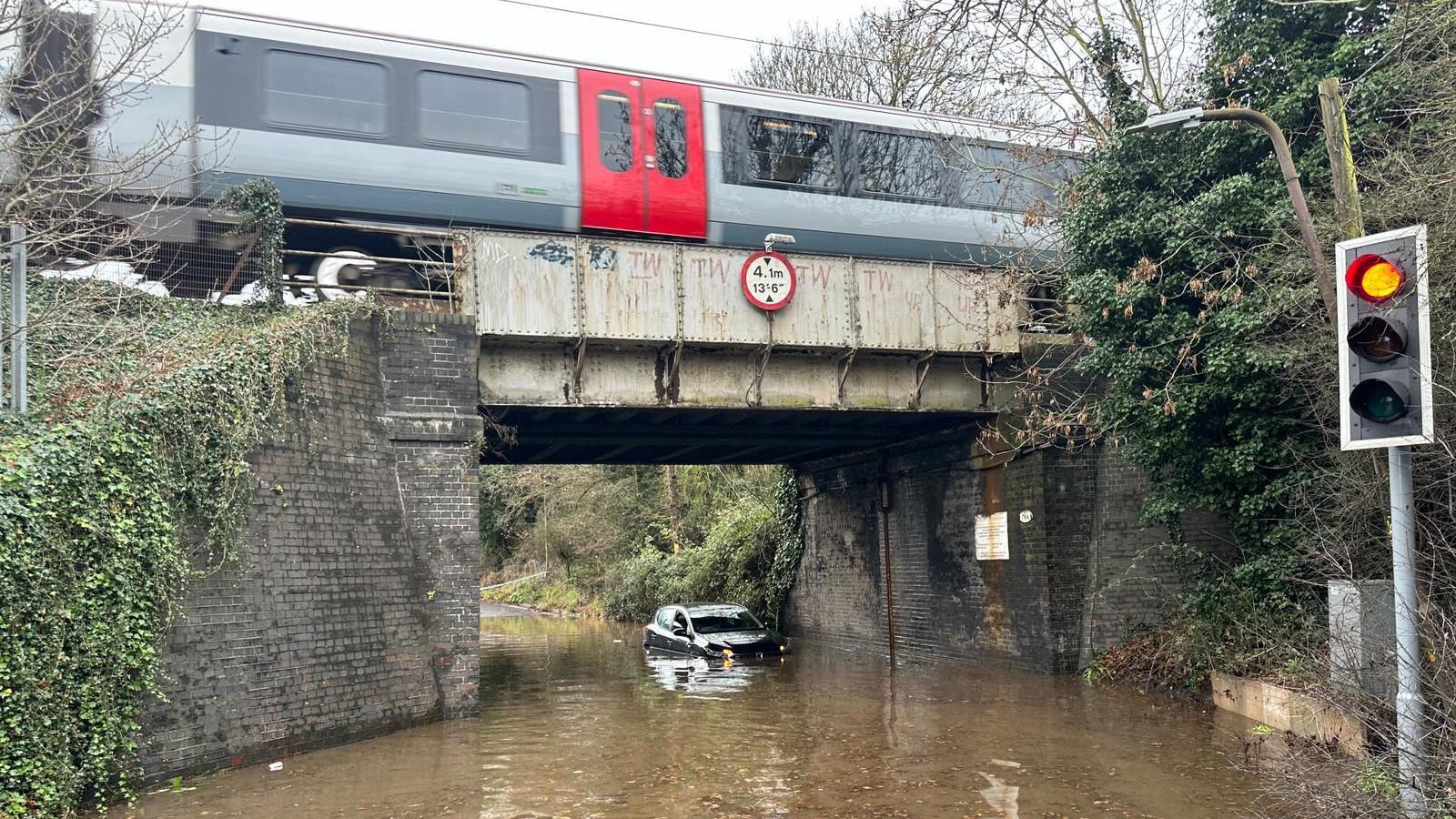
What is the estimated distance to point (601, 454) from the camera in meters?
23.7

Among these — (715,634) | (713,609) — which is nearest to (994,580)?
(715,634)

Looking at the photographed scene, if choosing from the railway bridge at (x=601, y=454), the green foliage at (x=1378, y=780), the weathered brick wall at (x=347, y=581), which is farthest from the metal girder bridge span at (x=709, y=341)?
the green foliage at (x=1378, y=780)

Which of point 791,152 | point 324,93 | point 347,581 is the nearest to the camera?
point 347,581

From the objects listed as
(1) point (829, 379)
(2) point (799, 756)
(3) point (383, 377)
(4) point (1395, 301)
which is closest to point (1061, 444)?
(1) point (829, 379)

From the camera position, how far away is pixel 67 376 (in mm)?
11711

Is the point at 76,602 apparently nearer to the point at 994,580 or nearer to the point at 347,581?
the point at 347,581

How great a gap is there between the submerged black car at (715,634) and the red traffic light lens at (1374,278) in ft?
55.9

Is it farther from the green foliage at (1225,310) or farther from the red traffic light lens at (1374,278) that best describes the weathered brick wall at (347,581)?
the red traffic light lens at (1374,278)

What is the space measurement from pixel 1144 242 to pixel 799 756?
860 cm

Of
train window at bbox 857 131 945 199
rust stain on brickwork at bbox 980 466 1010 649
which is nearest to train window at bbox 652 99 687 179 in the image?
train window at bbox 857 131 945 199

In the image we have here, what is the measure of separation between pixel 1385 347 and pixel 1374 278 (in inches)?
17.7

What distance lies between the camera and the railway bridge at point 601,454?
1284 centimetres

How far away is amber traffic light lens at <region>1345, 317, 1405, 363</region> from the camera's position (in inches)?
260

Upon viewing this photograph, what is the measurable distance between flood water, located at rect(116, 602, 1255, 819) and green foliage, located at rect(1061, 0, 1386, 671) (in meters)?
2.19
